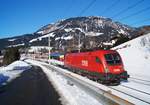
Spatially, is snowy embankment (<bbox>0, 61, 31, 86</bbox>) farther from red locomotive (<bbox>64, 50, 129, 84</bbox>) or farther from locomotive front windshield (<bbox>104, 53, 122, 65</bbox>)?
locomotive front windshield (<bbox>104, 53, 122, 65</bbox>)

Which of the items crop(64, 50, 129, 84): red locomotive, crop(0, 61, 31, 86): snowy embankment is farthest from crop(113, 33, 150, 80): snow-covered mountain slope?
crop(0, 61, 31, 86): snowy embankment

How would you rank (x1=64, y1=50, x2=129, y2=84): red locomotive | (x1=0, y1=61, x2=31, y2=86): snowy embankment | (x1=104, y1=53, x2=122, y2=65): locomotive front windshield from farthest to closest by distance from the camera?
(x1=0, y1=61, x2=31, y2=86): snowy embankment < (x1=104, y1=53, x2=122, y2=65): locomotive front windshield < (x1=64, y1=50, x2=129, y2=84): red locomotive

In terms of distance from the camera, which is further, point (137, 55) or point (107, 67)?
point (137, 55)

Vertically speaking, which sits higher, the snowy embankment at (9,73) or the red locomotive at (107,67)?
the red locomotive at (107,67)

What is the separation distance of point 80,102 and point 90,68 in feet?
40.1

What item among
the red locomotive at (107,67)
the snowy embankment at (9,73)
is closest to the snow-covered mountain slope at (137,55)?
the red locomotive at (107,67)

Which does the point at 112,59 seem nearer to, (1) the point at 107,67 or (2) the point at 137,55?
(1) the point at 107,67

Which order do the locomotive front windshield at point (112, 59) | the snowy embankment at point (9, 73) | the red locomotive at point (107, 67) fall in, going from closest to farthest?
the red locomotive at point (107, 67)
the locomotive front windshield at point (112, 59)
the snowy embankment at point (9, 73)

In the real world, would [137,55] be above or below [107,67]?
above

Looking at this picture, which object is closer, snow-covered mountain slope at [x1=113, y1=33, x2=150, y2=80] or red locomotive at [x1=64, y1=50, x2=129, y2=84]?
red locomotive at [x1=64, y1=50, x2=129, y2=84]

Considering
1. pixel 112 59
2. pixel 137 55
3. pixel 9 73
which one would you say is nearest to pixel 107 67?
pixel 112 59

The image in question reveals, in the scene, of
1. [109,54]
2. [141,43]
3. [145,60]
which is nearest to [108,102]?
[109,54]

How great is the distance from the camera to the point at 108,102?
10422 mm

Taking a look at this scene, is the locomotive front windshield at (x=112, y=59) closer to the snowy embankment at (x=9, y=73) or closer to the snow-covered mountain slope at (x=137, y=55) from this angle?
the snowy embankment at (x=9, y=73)
